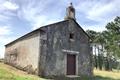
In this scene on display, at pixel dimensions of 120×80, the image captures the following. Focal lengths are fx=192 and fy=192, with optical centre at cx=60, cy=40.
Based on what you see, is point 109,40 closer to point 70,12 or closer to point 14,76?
point 70,12

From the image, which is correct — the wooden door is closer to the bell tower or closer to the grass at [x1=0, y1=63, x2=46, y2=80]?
the bell tower

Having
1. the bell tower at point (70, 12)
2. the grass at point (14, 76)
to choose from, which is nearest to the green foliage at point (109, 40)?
the bell tower at point (70, 12)

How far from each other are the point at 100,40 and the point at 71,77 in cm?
3250

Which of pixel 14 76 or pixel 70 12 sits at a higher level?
pixel 70 12

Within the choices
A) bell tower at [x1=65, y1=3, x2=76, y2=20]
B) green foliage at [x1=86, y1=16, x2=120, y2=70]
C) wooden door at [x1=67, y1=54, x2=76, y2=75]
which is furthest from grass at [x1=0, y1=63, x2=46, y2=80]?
green foliage at [x1=86, y1=16, x2=120, y2=70]

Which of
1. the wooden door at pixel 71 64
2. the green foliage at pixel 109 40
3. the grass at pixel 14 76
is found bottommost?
the grass at pixel 14 76

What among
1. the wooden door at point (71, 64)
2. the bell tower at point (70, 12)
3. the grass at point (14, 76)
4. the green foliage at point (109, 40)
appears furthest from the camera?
the green foliage at point (109, 40)

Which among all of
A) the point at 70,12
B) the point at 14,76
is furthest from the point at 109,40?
the point at 14,76

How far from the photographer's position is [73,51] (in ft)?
69.0

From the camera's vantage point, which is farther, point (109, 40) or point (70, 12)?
point (109, 40)

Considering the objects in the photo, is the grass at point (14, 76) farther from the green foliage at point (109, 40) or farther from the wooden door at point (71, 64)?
the green foliage at point (109, 40)

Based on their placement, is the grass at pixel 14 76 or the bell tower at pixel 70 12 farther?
the bell tower at pixel 70 12

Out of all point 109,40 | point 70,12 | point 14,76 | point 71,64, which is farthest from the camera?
point 109,40

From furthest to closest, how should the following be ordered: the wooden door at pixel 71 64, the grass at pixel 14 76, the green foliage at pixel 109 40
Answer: the green foliage at pixel 109 40, the wooden door at pixel 71 64, the grass at pixel 14 76
